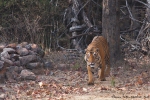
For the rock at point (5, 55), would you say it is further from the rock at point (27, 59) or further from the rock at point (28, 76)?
the rock at point (28, 76)

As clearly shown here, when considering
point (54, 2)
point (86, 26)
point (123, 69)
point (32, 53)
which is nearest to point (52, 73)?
point (32, 53)

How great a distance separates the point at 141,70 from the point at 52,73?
2.25 m

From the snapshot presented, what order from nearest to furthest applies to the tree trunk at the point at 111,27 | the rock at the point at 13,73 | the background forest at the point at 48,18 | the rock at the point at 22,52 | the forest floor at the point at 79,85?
the forest floor at the point at 79,85, the rock at the point at 13,73, the rock at the point at 22,52, the tree trunk at the point at 111,27, the background forest at the point at 48,18

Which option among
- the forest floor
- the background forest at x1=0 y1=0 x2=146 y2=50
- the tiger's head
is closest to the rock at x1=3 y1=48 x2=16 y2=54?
the forest floor

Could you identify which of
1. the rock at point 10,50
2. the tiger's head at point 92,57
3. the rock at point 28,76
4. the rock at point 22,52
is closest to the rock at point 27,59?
the rock at point 22,52

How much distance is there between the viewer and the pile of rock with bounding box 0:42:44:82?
873cm

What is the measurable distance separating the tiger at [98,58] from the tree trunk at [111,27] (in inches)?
38.1

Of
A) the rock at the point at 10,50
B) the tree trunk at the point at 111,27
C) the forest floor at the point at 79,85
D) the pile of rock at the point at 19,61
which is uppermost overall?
the tree trunk at the point at 111,27

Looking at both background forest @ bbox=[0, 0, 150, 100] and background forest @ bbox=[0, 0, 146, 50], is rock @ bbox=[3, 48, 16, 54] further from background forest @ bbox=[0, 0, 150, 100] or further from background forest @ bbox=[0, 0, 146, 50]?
background forest @ bbox=[0, 0, 146, 50]

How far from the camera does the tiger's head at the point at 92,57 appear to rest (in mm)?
8336

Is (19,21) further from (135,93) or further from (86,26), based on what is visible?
(135,93)

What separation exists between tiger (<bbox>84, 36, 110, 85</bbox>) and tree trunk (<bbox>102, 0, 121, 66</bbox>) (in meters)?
0.97

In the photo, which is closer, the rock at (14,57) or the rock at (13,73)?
the rock at (13,73)

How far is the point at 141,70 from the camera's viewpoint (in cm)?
1005
